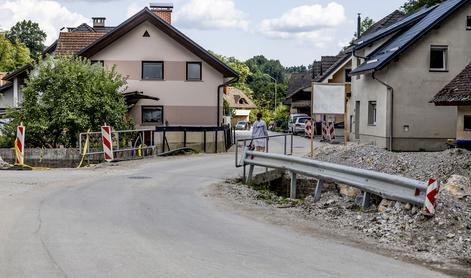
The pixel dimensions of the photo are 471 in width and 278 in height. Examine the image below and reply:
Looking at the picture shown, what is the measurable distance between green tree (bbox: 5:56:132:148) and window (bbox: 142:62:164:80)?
772cm

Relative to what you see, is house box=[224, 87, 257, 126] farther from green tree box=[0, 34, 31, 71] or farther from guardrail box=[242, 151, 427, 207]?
guardrail box=[242, 151, 427, 207]

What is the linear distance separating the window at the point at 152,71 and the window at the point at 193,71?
1386 mm

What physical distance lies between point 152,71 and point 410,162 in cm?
1971

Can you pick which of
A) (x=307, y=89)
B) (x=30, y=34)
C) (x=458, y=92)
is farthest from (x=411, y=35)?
(x=30, y=34)

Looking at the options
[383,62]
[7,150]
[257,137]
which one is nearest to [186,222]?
[257,137]

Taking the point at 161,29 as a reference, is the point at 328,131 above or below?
below

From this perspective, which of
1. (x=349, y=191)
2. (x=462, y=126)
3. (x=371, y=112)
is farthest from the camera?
(x=371, y=112)

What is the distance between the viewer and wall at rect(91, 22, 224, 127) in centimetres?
3450

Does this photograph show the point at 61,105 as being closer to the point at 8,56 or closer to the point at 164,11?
the point at 164,11

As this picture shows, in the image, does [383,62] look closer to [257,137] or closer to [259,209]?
[257,137]

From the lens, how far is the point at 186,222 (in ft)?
33.0

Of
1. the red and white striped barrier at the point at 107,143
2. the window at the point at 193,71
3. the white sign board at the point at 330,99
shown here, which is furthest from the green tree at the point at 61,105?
the white sign board at the point at 330,99

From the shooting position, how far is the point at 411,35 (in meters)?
32.2

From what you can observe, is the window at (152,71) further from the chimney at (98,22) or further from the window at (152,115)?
the chimney at (98,22)
